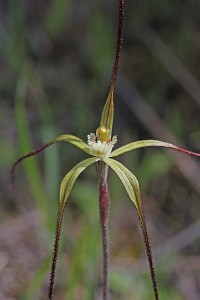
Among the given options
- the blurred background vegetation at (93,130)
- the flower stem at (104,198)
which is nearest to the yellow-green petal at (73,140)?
the flower stem at (104,198)

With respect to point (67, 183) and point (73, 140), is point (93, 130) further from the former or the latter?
point (67, 183)

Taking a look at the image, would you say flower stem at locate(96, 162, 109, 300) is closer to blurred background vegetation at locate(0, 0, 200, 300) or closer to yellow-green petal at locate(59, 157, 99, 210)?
yellow-green petal at locate(59, 157, 99, 210)

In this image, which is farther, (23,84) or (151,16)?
(151,16)

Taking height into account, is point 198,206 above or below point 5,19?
below

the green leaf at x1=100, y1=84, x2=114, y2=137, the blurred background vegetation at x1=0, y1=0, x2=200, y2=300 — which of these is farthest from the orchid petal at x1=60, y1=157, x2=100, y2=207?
the blurred background vegetation at x1=0, y1=0, x2=200, y2=300

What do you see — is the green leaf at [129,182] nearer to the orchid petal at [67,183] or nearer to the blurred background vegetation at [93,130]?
the orchid petal at [67,183]

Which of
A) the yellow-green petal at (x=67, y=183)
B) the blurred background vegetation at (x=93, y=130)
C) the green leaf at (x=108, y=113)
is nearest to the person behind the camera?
the yellow-green petal at (x=67, y=183)

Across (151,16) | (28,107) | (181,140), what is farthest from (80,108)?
(151,16)

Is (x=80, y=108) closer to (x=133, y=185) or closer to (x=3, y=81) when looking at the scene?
(x=3, y=81)
